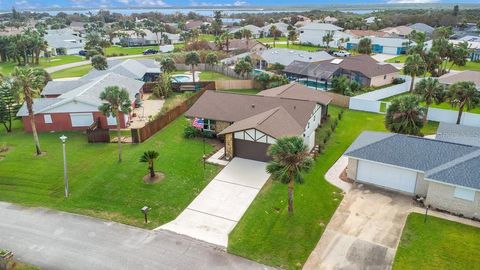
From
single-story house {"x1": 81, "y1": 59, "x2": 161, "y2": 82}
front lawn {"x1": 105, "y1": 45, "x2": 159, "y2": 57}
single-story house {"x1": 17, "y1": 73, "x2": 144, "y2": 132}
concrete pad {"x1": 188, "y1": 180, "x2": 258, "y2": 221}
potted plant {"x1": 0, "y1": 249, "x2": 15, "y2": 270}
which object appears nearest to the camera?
potted plant {"x1": 0, "y1": 249, "x2": 15, "y2": 270}

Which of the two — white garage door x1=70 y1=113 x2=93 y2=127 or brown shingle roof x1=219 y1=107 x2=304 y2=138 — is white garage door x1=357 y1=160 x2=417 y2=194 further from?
white garage door x1=70 y1=113 x2=93 y2=127

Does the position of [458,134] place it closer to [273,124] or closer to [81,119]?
[273,124]

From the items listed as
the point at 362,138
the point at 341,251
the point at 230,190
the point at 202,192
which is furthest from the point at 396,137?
the point at 202,192

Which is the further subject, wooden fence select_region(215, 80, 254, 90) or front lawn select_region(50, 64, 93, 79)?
front lawn select_region(50, 64, 93, 79)

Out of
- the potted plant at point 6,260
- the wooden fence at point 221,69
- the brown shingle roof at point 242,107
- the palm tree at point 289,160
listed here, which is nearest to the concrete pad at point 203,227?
the palm tree at point 289,160

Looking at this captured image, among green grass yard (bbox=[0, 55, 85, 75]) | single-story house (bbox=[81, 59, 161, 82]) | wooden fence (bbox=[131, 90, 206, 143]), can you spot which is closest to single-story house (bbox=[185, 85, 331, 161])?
wooden fence (bbox=[131, 90, 206, 143])

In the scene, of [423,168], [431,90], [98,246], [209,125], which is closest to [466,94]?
A: [431,90]
